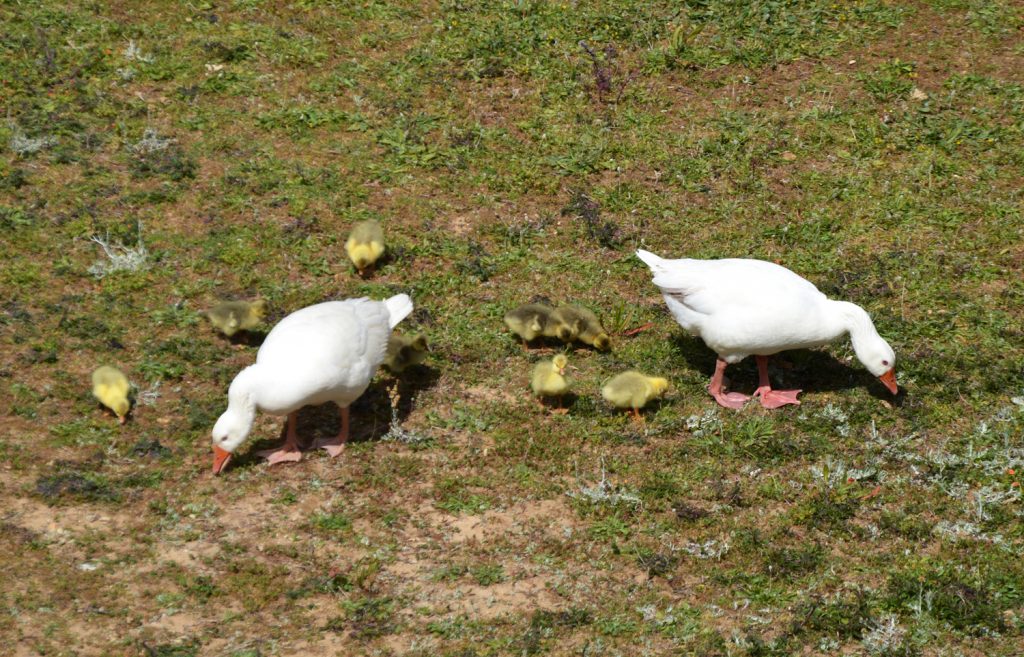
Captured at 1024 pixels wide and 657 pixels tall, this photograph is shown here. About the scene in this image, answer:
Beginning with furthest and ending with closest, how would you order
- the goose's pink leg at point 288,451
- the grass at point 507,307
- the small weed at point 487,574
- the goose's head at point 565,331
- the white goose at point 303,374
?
the goose's head at point 565,331
the goose's pink leg at point 288,451
the white goose at point 303,374
the small weed at point 487,574
the grass at point 507,307

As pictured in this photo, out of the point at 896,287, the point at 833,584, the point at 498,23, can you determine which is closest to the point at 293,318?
the point at 833,584

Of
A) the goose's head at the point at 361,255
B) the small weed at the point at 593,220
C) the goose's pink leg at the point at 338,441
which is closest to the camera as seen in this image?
the goose's pink leg at the point at 338,441

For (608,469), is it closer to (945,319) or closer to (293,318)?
(293,318)

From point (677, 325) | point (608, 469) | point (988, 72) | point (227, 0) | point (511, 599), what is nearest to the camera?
point (511, 599)

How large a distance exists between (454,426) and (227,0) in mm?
8197

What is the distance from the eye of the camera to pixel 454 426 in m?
9.66

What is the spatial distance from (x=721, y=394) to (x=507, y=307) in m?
2.24

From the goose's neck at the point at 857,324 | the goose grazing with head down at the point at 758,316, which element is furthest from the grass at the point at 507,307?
the goose's neck at the point at 857,324

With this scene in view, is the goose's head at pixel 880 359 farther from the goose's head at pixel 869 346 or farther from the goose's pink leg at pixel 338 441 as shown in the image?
the goose's pink leg at pixel 338 441

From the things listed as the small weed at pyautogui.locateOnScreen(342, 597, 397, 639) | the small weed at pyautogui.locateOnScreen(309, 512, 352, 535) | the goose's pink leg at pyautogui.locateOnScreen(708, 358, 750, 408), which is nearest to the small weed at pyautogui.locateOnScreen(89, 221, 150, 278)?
the small weed at pyautogui.locateOnScreen(309, 512, 352, 535)

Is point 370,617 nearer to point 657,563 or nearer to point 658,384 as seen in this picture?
point 657,563

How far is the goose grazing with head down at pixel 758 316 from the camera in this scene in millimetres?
9484

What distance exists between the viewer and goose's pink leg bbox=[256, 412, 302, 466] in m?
9.16

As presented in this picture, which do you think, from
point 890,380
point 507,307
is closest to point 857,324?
point 890,380
